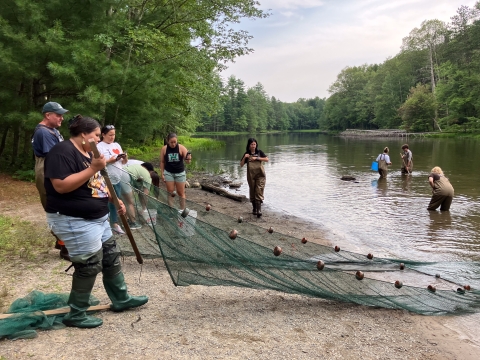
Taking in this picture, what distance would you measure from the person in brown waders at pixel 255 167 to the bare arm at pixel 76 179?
20.5ft

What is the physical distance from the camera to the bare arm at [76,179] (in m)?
3.04

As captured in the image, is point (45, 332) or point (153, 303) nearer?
point (45, 332)

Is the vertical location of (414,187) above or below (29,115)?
→ below

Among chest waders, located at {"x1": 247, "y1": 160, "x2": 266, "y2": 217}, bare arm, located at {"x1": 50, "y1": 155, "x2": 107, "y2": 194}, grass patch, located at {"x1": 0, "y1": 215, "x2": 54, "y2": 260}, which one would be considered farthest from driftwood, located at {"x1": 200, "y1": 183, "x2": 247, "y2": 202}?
bare arm, located at {"x1": 50, "y1": 155, "x2": 107, "y2": 194}

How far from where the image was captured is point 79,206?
3.22 meters

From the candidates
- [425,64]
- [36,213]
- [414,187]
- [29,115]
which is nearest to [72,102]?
[29,115]

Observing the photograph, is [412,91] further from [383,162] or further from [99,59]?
[99,59]

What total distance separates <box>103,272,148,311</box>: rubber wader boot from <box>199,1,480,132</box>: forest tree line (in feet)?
65.1

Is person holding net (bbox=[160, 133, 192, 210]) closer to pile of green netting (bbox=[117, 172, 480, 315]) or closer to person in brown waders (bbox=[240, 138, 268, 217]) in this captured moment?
person in brown waders (bbox=[240, 138, 268, 217])

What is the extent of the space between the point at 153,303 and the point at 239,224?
2118 millimetres

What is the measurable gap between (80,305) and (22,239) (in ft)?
11.2

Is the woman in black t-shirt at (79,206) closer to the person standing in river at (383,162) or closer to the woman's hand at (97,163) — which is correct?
the woman's hand at (97,163)

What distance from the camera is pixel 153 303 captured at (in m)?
4.18

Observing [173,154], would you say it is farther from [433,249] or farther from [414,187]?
[414,187]
